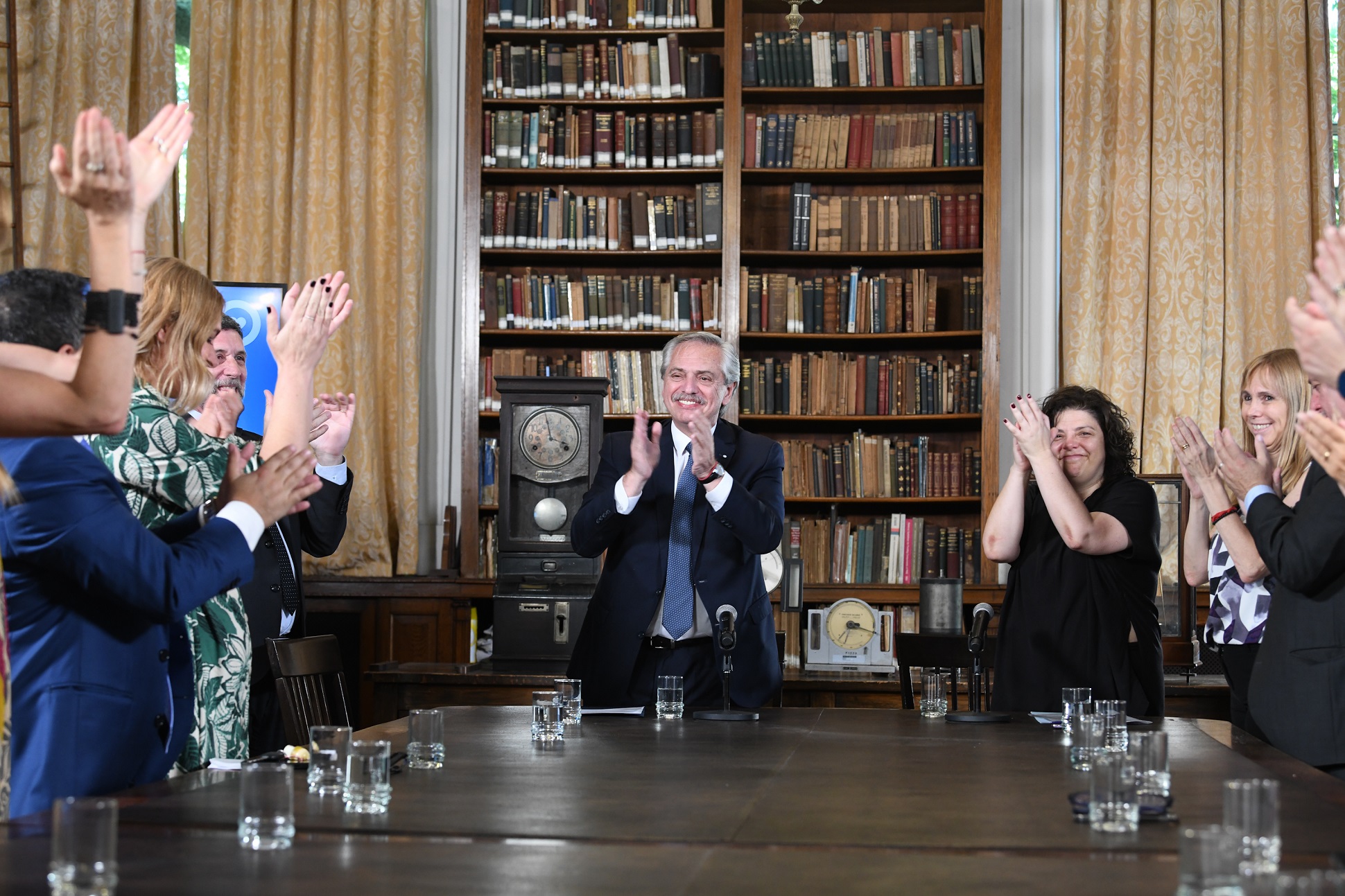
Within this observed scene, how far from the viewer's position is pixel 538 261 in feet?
18.2

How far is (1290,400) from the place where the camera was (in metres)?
2.93

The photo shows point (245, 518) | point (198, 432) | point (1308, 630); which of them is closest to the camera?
point (245, 518)

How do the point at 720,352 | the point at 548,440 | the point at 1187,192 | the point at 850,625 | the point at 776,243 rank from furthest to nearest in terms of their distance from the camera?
the point at 776,243
the point at 1187,192
the point at 548,440
the point at 850,625
the point at 720,352

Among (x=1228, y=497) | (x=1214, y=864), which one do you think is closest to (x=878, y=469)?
(x=1228, y=497)

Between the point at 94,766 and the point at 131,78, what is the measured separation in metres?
4.43

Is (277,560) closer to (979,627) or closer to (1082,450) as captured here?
(979,627)

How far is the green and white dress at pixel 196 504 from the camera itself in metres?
2.13

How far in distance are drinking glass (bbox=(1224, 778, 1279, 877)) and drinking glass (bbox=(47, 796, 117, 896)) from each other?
1075 millimetres

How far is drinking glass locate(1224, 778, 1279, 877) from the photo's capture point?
51.9 inches

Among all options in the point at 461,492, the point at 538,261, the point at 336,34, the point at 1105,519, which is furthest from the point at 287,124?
the point at 1105,519

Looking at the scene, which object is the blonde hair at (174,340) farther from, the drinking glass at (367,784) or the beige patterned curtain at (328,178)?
the beige patterned curtain at (328,178)

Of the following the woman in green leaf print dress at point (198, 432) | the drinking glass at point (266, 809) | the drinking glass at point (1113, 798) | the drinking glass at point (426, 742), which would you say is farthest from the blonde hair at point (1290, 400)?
the drinking glass at point (266, 809)

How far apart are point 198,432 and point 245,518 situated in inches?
12.3

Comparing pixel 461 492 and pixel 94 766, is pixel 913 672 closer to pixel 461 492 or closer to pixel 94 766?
pixel 461 492
